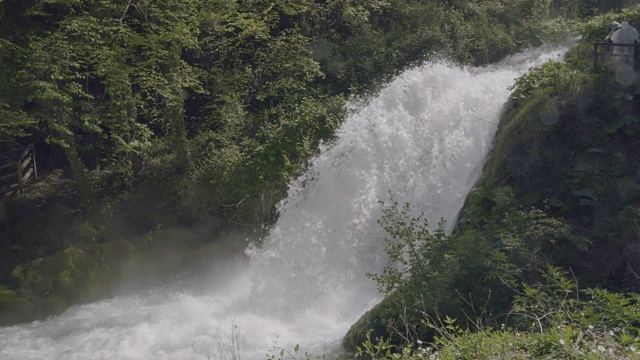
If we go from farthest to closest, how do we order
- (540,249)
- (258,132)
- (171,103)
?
(258,132)
(171,103)
(540,249)

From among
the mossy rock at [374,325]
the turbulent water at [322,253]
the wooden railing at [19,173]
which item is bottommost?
the mossy rock at [374,325]

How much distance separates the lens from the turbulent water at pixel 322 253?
10.5 m

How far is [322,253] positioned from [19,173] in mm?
8059

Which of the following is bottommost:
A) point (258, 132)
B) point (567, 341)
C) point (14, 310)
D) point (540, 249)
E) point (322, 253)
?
point (567, 341)

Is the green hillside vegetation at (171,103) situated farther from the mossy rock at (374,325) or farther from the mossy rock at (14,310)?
the mossy rock at (374,325)

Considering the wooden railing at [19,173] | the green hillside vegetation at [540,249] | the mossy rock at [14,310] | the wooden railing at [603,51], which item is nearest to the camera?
the green hillside vegetation at [540,249]

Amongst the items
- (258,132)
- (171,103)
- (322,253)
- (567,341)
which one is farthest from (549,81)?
(171,103)

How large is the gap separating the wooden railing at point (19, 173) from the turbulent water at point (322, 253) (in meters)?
4.63

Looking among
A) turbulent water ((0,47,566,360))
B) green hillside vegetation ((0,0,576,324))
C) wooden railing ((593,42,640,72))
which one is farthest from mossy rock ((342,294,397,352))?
Answer: green hillside vegetation ((0,0,576,324))

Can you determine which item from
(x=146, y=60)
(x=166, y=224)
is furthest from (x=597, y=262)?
(x=146, y=60)

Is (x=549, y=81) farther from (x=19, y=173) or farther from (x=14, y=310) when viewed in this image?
(x=19, y=173)

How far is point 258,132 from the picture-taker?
577 inches

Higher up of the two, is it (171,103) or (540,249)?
(171,103)

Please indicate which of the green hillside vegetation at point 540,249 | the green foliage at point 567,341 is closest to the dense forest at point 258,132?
the green hillside vegetation at point 540,249
